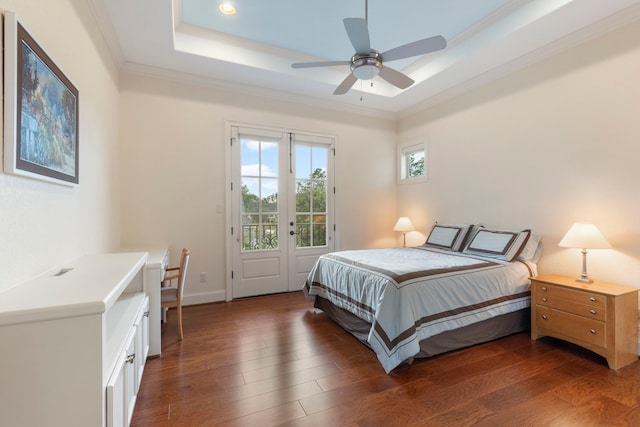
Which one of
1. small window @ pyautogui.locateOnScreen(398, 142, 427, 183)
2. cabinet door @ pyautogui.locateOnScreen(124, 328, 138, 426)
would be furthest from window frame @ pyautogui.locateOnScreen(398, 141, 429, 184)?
cabinet door @ pyautogui.locateOnScreen(124, 328, 138, 426)

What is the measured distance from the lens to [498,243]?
3166 millimetres

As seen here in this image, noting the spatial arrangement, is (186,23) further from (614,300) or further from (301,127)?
(614,300)

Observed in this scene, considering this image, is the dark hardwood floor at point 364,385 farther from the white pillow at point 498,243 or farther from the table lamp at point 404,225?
the table lamp at point 404,225

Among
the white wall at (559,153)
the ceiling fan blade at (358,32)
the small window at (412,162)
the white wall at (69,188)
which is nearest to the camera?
the white wall at (69,188)

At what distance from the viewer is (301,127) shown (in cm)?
434

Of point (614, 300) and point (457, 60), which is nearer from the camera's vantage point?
point (614, 300)

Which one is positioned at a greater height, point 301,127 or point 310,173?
point 301,127

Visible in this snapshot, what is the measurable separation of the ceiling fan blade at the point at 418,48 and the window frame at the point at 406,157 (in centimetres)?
250

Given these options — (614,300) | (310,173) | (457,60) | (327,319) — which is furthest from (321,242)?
(614,300)

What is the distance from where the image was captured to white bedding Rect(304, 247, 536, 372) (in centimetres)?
217

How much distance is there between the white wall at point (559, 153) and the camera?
2537mm

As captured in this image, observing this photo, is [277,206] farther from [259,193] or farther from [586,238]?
[586,238]

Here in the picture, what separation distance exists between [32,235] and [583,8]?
13.7 ft

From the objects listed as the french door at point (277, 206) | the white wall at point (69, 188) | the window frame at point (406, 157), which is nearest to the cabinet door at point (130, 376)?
the white wall at point (69, 188)
